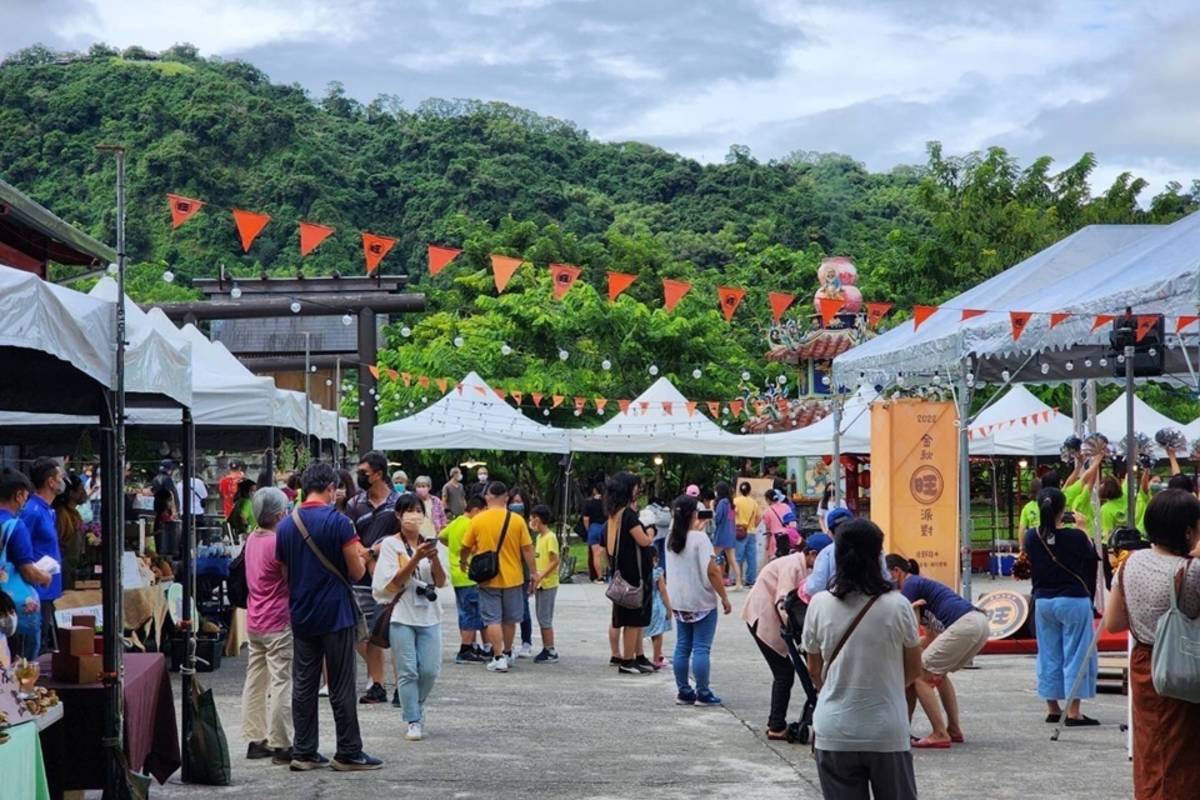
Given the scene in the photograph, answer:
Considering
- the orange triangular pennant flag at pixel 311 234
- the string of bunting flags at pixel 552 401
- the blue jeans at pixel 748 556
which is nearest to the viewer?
the orange triangular pennant flag at pixel 311 234

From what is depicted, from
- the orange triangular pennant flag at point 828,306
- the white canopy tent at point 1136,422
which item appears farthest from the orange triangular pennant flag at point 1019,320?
the white canopy tent at point 1136,422

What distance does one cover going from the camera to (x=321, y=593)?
9.43 m

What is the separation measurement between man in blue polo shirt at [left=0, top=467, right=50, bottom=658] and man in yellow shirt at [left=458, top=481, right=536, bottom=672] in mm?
6150

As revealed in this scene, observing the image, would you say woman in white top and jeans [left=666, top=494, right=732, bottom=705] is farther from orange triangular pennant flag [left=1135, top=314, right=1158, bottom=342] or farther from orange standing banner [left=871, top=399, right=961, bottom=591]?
orange standing banner [left=871, top=399, right=961, bottom=591]

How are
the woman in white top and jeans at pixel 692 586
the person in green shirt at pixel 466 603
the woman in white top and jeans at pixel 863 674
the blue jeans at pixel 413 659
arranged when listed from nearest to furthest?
A: 1. the woman in white top and jeans at pixel 863 674
2. the blue jeans at pixel 413 659
3. the woman in white top and jeans at pixel 692 586
4. the person in green shirt at pixel 466 603

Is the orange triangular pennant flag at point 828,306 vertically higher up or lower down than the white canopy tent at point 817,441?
higher up

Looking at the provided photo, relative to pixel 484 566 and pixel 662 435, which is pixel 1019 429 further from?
pixel 484 566

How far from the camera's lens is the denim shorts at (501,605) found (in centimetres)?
1488

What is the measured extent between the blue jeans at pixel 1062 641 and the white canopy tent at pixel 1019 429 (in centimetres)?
1551

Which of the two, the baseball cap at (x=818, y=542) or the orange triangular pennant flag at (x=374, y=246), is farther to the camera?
the orange triangular pennant flag at (x=374, y=246)

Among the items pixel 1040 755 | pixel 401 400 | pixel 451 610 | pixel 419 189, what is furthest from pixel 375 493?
pixel 419 189

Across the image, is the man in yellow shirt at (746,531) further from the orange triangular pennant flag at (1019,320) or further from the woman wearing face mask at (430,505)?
the orange triangular pennant flag at (1019,320)

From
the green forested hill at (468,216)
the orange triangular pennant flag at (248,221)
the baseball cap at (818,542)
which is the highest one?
the green forested hill at (468,216)

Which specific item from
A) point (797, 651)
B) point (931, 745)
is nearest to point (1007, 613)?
point (931, 745)
